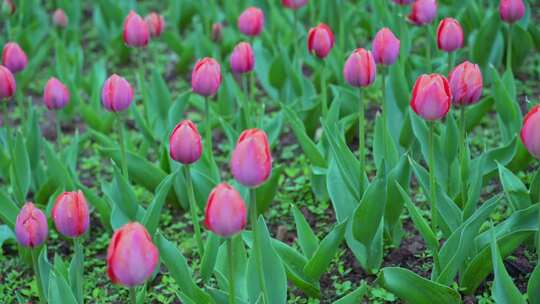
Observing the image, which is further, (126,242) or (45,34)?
(45,34)

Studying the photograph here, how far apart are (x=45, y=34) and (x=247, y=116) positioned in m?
2.02

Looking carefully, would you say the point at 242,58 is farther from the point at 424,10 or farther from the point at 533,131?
the point at 533,131

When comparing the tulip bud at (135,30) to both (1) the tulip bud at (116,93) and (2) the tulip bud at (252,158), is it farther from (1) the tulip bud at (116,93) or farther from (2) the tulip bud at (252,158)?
(2) the tulip bud at (252,158)

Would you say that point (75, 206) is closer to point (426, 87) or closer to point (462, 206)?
point (426, 87)

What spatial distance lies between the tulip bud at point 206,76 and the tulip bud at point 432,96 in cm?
67

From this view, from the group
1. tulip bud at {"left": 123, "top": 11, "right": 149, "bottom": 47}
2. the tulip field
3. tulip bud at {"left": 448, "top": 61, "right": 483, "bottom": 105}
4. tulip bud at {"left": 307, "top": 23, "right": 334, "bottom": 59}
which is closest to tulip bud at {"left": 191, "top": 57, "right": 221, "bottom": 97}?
the tulip field

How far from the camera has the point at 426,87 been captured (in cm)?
213

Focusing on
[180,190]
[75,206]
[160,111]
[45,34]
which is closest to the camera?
[75,206]

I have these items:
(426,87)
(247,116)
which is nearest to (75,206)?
(426,87)

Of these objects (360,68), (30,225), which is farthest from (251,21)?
(30,225)

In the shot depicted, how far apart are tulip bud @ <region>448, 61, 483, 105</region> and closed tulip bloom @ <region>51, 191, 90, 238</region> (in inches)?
41.8

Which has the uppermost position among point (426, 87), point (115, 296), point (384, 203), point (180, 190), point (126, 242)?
point (426, 87)

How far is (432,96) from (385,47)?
52cm

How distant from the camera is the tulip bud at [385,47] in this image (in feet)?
8.55
